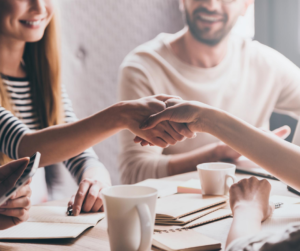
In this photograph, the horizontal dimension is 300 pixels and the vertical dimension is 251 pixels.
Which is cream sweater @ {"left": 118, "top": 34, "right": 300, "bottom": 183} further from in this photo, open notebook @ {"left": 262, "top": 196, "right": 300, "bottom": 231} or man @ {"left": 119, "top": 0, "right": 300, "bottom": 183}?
open notebook @ {"left": 262, "top": 196, "right": 300, "bottom": 231}

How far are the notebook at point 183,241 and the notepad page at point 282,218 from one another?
12cm

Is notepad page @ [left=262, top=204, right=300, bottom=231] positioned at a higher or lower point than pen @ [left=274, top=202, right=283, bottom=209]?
higher

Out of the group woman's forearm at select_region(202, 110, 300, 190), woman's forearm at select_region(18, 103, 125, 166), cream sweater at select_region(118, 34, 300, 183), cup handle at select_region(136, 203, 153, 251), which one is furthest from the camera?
cream sweater at select_region(118, 34, 300, 183)

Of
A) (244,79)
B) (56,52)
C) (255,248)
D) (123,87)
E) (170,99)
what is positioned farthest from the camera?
(244,79)

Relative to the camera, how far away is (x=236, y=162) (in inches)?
47.4

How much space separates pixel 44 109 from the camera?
1362 mm

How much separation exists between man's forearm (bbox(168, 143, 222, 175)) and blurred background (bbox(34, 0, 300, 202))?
45 centimetres

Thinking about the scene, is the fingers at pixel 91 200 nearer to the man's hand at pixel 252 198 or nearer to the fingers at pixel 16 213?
the fingers at pixel 16 213

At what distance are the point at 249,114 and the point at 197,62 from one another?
361mm

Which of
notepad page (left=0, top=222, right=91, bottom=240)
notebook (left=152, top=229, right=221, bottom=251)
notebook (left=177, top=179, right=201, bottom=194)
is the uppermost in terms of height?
notebook (left=152, top=229, right=221, bottom=251)

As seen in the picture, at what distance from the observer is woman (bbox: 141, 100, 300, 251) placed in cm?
56

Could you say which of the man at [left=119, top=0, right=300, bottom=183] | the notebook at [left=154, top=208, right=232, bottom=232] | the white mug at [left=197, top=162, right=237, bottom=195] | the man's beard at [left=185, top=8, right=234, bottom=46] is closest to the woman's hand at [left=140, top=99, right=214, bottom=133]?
the white mug at [left=197, top=162, right=237, bottom=195]

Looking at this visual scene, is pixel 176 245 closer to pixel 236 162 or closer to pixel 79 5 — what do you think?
pixel 236 162

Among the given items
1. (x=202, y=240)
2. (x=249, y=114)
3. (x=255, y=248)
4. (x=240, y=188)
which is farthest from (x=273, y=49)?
(x=255, y=248)
